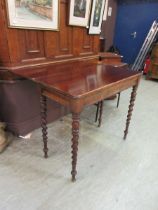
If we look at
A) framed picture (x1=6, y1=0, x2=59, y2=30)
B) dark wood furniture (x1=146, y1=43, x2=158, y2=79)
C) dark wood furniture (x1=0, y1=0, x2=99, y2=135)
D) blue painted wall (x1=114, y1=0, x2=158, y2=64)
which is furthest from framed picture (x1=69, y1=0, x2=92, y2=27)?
blue painted wall (x1=114, y1=0, x2=158, y2=64)

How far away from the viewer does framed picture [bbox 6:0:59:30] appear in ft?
4.87

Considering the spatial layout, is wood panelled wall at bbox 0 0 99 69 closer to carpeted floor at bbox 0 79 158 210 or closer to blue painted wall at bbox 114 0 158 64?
carpeted floor at bbox 0 79 158 210

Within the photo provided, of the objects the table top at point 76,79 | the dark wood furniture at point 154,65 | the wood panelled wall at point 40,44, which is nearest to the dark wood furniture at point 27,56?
the wood panelled wall at point 40,44

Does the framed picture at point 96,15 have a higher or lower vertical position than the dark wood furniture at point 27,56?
higher

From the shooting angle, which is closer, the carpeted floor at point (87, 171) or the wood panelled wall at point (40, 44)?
the carpeted floor at point (87, 171)

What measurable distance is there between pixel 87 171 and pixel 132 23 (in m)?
4.71

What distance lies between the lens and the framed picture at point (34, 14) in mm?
1485

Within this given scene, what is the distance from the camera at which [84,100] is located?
1195 mm

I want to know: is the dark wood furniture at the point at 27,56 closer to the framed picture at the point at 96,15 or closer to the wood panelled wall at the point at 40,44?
the wood panelled wall at the point at 40,44

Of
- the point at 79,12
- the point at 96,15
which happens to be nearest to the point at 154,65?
the point at 96,15

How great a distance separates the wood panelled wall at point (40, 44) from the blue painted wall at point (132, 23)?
314cm

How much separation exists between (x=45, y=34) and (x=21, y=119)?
0.95m

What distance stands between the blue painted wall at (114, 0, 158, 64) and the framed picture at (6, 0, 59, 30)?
150 inches

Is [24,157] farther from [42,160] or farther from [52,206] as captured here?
[52,206]
